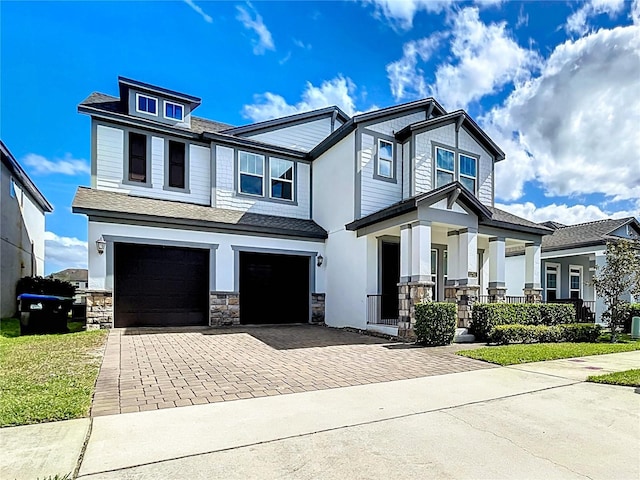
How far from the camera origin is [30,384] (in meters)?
4.90

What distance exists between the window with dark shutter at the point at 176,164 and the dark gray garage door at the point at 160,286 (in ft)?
9.24

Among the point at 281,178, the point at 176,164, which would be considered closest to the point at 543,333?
the point at 281,178

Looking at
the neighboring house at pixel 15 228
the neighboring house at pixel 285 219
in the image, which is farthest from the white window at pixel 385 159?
the neighboring house at pixel 15 228

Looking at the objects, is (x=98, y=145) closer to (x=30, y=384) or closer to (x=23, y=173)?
(x=23, y=173)

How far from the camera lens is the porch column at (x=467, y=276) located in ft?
35.0

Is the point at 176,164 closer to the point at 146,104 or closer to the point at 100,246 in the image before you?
the point at 146,104

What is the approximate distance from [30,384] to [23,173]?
561 inches

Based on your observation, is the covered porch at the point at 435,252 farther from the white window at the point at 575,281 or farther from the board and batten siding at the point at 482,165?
the white window at the point at 575,281

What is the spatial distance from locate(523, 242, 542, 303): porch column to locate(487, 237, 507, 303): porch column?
1.21 metres

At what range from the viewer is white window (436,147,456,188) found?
13227 millimetres

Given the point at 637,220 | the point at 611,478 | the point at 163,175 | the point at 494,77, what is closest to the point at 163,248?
the point at 163,175

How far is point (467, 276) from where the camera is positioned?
1077 cm

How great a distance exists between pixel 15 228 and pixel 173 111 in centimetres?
832

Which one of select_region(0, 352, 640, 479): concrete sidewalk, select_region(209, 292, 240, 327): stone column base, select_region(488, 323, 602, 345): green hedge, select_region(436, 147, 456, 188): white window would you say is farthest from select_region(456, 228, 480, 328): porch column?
select_region(209, 292, 240, 327): stone column base
